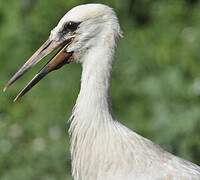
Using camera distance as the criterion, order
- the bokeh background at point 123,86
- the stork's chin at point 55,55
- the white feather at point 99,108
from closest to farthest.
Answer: the white feather at point 99,108
the stork's chin at point 55,55
the bokeh background at point 123,86

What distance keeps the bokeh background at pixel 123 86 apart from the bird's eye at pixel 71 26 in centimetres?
196

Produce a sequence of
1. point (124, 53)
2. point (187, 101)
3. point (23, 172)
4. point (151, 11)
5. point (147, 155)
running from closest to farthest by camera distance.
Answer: point (147, 155) < point (23, 172) < point (187, 101) < point (124, 53) < point (151, 11)

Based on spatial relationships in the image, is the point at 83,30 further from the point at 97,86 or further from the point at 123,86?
the point at 123,86

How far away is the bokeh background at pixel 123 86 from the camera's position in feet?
22.5

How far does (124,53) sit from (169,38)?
51cm

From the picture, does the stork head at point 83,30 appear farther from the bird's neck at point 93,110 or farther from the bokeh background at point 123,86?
the bokeh background at point 123,86

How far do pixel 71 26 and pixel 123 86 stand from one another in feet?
9.77

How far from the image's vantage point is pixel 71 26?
491cm

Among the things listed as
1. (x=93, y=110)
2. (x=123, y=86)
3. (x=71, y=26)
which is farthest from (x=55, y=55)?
(x=123, y=86)

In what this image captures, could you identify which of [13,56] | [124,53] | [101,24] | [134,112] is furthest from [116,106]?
[101,24]

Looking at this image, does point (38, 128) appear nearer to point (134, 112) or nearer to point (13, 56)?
point (134, 112)

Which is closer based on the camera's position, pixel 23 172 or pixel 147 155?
pixel 147 155

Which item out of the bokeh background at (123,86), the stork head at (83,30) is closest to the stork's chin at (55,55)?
the stork head at (83,30)

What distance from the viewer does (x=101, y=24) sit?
4.93 m
